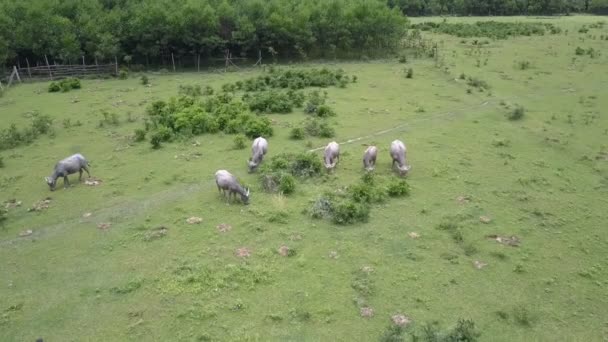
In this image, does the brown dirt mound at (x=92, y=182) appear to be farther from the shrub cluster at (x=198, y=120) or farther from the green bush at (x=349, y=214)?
the green bush at (x=349, y=214)

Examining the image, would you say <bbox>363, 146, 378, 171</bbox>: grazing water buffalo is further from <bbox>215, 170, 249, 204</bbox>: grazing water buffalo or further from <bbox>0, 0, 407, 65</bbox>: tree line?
<bbox>0, 0, 407, 65</bbox>: tree line

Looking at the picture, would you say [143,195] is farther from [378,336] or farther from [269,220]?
[378,336]

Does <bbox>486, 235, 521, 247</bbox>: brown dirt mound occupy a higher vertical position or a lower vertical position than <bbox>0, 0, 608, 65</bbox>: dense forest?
lower

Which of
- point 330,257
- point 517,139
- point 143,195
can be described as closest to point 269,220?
point 330,257

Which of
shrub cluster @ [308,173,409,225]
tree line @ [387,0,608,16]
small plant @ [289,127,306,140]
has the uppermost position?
tree line @ [387,0,608,16]

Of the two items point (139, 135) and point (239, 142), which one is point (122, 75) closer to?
point (139, 135)

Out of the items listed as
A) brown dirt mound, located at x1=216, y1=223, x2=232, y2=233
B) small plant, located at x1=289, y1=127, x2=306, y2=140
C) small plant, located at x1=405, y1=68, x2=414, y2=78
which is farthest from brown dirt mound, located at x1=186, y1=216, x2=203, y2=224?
small plant, located at x1=405, y1=68, x2=414, y2=78

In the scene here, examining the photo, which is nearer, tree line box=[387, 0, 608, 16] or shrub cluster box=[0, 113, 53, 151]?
shrub cluster box=[0, 113, 53, 151]

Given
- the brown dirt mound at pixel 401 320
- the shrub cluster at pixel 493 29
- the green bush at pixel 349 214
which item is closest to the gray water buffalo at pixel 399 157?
the green bush at pixel 349 214
